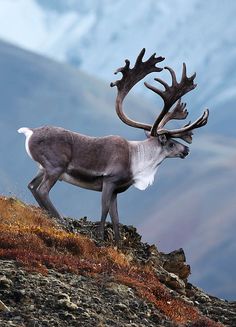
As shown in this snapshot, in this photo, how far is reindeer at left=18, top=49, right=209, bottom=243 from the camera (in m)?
17.9

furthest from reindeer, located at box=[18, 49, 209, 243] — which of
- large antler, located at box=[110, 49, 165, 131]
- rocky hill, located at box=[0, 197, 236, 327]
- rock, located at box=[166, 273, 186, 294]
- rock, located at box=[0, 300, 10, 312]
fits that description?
rock, located at box=[0, 300, 10, 312]

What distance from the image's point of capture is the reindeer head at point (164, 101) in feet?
62.8

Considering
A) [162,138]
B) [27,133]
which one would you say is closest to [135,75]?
[162,138]

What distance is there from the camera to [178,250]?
19391 mm

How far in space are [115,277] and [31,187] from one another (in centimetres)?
583

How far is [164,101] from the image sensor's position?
758 inches

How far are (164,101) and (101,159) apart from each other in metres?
2.60

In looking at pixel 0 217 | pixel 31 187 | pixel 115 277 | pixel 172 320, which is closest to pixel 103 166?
pixel 31 187

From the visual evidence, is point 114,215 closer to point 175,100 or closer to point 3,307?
point 175,100

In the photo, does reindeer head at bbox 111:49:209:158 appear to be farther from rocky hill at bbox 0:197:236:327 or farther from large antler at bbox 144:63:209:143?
rocky hill at bbox 0:197:236:327

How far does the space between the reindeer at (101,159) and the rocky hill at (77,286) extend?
108cm

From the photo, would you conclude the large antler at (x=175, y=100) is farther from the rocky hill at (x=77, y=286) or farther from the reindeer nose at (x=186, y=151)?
the rocky hill at (x=77, y=286)

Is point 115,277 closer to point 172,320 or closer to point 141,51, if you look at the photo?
point 172,320

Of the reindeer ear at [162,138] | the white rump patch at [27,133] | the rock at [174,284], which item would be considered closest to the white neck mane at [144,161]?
the reindeer ear at [162,138]
